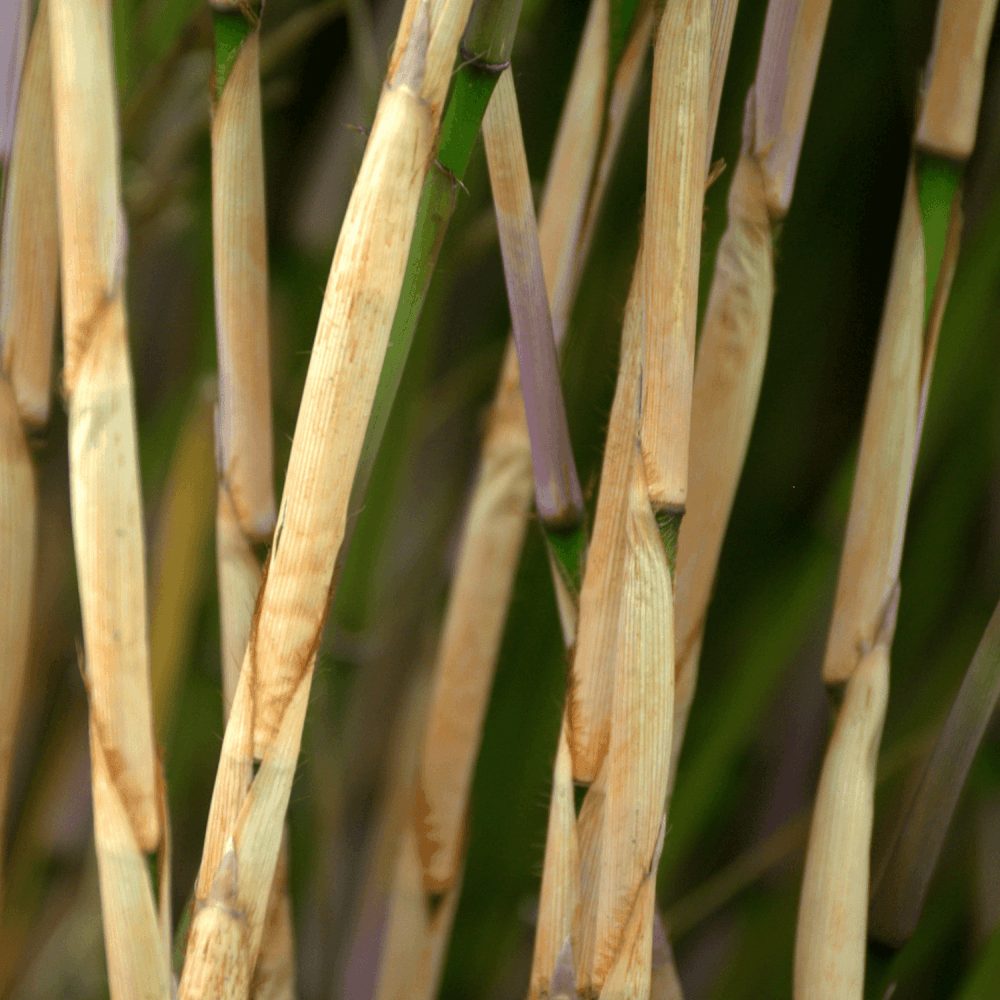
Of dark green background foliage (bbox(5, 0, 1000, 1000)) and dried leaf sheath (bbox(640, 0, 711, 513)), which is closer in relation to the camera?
dried leaf sheath (bbox(640, 0, 711, 513))

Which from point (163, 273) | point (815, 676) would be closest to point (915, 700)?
point (815, 676)

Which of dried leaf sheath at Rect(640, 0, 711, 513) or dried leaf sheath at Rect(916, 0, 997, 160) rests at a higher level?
dried leaf sheath at Rect(916, 0, 997, 160)

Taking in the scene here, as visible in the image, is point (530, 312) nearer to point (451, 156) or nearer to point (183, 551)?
point (451, 156)

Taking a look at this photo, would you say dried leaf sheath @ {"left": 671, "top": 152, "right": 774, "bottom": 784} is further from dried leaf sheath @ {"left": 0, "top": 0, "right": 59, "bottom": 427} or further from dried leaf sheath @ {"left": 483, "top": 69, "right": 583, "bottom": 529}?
dried leaf sheath @ {"left": 0, "top": 0, "right": 59, "bottom": 427}

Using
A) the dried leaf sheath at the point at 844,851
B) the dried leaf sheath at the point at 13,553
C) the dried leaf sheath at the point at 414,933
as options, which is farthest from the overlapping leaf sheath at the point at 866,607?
the dried leaf sheath at the point at 13,553

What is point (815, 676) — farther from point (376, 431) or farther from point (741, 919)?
point (376, 431)

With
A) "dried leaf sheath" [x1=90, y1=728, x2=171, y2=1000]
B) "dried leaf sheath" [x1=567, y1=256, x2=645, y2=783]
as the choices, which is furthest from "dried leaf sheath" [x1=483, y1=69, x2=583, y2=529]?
"dried leaf sheath" [x1=90, y1=728, x2=171, y2=1000]

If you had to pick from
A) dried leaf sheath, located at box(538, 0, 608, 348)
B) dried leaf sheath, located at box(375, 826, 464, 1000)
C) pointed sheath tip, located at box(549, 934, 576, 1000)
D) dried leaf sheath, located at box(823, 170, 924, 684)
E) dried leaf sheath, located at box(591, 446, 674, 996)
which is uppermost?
dried leaf sheath, located at box(538, 0, 608, 348)
